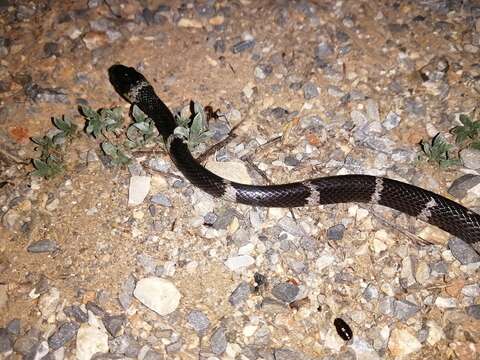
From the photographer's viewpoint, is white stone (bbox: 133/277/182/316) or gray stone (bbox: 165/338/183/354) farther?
white stone (bbox: 133/277/182/316)

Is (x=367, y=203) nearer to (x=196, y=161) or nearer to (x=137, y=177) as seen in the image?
(x=196, y=161)

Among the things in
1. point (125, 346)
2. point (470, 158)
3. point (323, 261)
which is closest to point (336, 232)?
point (323, 261)

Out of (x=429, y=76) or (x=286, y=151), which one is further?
(x=429, y=76)

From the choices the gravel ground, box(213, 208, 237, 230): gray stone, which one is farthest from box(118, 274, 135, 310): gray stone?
box(213, 208, 237, 230): gray stone

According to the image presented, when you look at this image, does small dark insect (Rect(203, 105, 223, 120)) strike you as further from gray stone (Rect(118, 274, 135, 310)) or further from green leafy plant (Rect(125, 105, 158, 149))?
gray stone (Rect(118, 274, 135, 310))

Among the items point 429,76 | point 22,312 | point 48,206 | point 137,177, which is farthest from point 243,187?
point 429,76

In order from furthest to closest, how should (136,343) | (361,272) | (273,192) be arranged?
(273,192) → (361,272) → (136,343)
